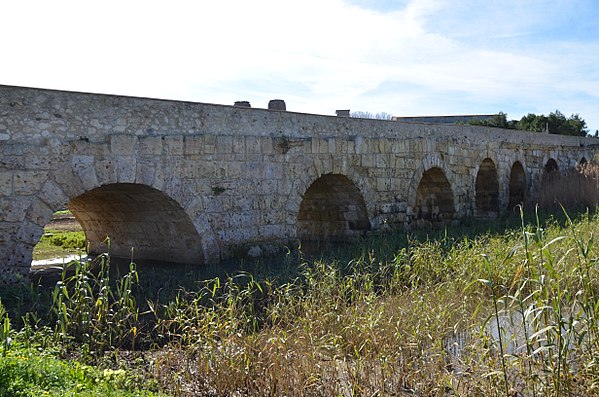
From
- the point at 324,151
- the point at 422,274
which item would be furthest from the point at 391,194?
the point at 422,274

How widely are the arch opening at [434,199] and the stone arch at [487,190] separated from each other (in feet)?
8.24

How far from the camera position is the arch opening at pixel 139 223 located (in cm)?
894

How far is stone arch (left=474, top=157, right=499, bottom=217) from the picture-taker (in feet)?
55.7

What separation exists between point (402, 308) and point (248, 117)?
4806mm

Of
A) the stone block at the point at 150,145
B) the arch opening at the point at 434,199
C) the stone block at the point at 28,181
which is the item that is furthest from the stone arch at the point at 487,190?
the stone block at the point at 28,181

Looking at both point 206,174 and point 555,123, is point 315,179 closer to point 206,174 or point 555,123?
point 206,174

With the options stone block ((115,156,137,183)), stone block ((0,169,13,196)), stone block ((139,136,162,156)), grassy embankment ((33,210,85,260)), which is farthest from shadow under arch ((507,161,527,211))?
stone block ((0,169,13,196))

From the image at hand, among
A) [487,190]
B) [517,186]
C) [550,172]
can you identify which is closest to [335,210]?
[487,190]

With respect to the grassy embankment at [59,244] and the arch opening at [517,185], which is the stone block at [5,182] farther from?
the arch opening at [517,185]

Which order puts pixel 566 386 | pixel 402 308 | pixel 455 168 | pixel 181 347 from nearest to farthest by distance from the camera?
pixel 566 386 < pixel 181 347 < pixel 402 308 < pixel 455 168

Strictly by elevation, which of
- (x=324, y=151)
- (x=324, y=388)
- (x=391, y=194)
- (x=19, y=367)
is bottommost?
(x=324, y=388)

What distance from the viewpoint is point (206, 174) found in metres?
8.99

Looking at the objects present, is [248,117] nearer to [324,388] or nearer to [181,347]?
[181,347]

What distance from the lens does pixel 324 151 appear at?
10.8 meters
